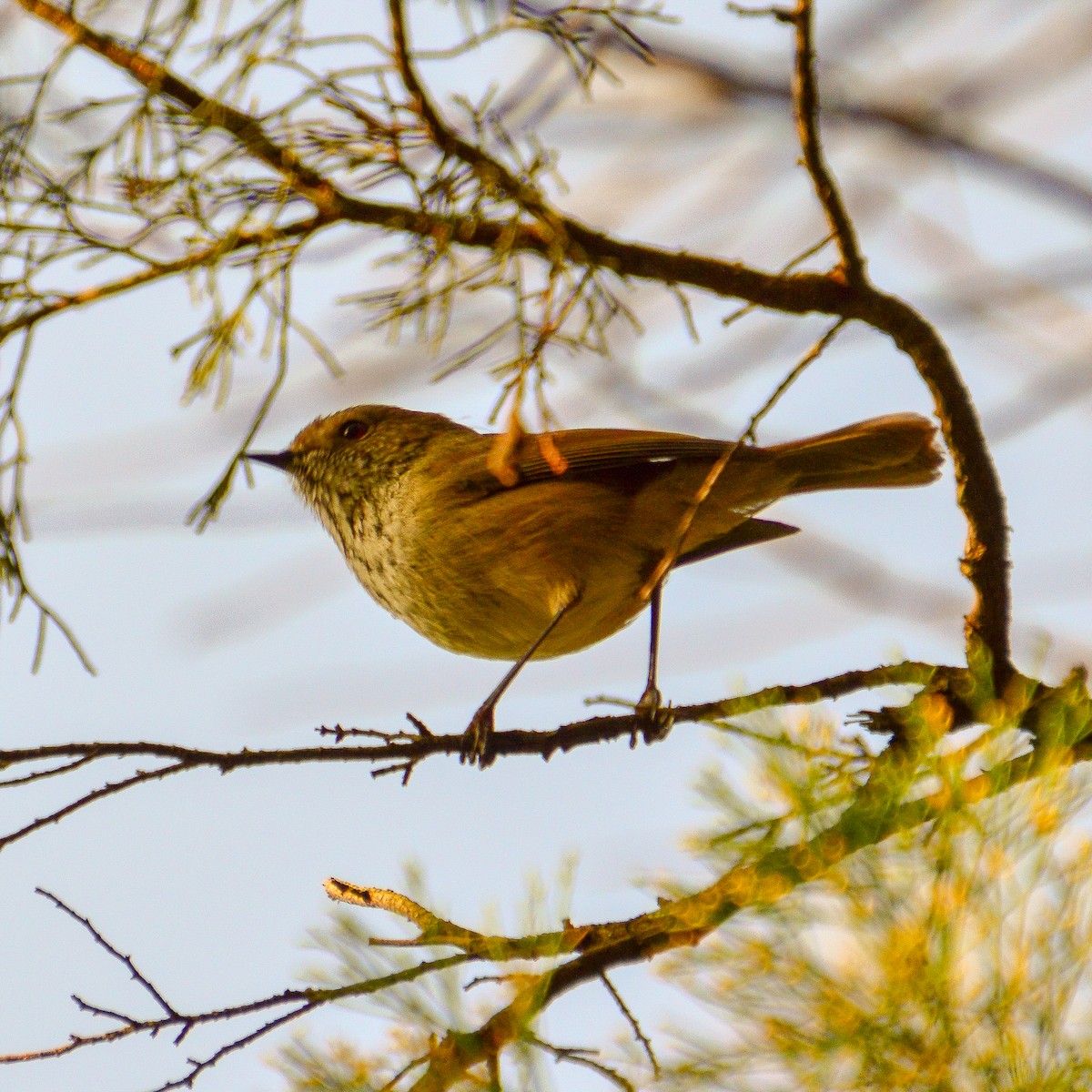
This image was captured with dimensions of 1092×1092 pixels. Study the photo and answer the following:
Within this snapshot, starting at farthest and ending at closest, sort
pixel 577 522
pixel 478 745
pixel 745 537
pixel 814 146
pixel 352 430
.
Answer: pixel 352 430
pixel 745 537
pixel 577 522
pixel 478 745
pixel 814 146

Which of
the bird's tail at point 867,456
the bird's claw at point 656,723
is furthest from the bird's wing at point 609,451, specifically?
the bird's claw at point 656,723

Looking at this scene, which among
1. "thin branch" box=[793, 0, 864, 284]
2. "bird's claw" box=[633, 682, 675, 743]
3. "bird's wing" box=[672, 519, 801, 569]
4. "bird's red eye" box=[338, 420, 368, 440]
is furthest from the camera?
"bird's red eye" box=[338, 420, 368, 440]

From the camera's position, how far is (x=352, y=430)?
5.49m

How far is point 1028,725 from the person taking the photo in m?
3.54

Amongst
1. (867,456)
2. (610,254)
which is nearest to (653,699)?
(867,456)

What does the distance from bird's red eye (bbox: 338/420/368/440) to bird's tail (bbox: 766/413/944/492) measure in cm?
182

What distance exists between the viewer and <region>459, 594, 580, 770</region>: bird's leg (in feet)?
12.7

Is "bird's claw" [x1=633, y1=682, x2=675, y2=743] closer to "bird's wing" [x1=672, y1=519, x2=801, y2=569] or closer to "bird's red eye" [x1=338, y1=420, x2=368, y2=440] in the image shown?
"bird's wing" [x1=672, y1=519, x2=801, y2=569]

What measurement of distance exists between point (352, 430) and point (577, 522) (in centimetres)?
142

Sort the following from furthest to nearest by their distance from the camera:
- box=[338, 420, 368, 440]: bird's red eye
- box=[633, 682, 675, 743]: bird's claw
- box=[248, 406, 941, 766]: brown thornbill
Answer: box=[338, 420, 368, 440]: bird's red eye → box=[248, 406, 941, 766]: brown thornbill → box=[633, 682, 675, 743]: bird's claw

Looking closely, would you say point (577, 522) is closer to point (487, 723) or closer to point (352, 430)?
point (487, 723)

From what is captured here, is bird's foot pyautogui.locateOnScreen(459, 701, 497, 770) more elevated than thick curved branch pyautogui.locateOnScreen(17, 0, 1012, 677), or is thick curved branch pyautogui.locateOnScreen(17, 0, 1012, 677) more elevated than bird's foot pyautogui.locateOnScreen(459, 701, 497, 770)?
thick curved branch pyautogui.locateOnScreen(17, 0, 1012, 677)

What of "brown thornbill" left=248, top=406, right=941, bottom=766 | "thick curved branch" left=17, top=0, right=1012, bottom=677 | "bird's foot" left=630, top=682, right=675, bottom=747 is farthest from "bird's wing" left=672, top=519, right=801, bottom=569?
"thick curved branch" left=17, top=0, right=1012, bottom=677

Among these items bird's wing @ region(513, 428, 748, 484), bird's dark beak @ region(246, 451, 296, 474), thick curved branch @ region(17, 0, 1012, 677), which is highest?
bird's dark beak @ region(246, 451, 296, 474)
